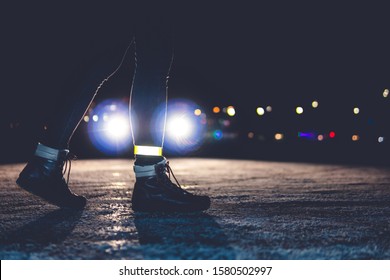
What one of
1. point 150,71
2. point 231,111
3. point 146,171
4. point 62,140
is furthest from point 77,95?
point 231,111

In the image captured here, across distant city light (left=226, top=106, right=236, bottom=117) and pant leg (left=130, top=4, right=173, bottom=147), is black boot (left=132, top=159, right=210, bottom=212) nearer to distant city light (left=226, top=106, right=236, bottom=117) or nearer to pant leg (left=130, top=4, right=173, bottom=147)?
pant leg (left=130, top=4, right=173, bottom=147)

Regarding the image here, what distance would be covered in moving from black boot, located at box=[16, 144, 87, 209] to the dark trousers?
6cm

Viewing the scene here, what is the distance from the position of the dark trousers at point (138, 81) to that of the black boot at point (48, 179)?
2.2 inches

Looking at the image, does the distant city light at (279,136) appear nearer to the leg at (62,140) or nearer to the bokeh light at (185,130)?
the bokeh light at (185,130)

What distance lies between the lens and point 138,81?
2.16 m

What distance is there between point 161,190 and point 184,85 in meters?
12.9

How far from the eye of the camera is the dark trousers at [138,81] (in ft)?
6.89

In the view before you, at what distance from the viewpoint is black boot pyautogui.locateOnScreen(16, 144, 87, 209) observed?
204 cm

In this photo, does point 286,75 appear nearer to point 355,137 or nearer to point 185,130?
point 355,137

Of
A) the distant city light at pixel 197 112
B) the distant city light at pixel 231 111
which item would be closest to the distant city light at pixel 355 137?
the distant city light at pixel 231 111

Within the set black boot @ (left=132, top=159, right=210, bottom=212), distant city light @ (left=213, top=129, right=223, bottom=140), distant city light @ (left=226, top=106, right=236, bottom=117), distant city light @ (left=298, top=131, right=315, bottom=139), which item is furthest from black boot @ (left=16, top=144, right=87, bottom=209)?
distant city light @ (left=226, top=106, right=236, bottom=117)

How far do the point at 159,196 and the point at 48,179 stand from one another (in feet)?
1.75
